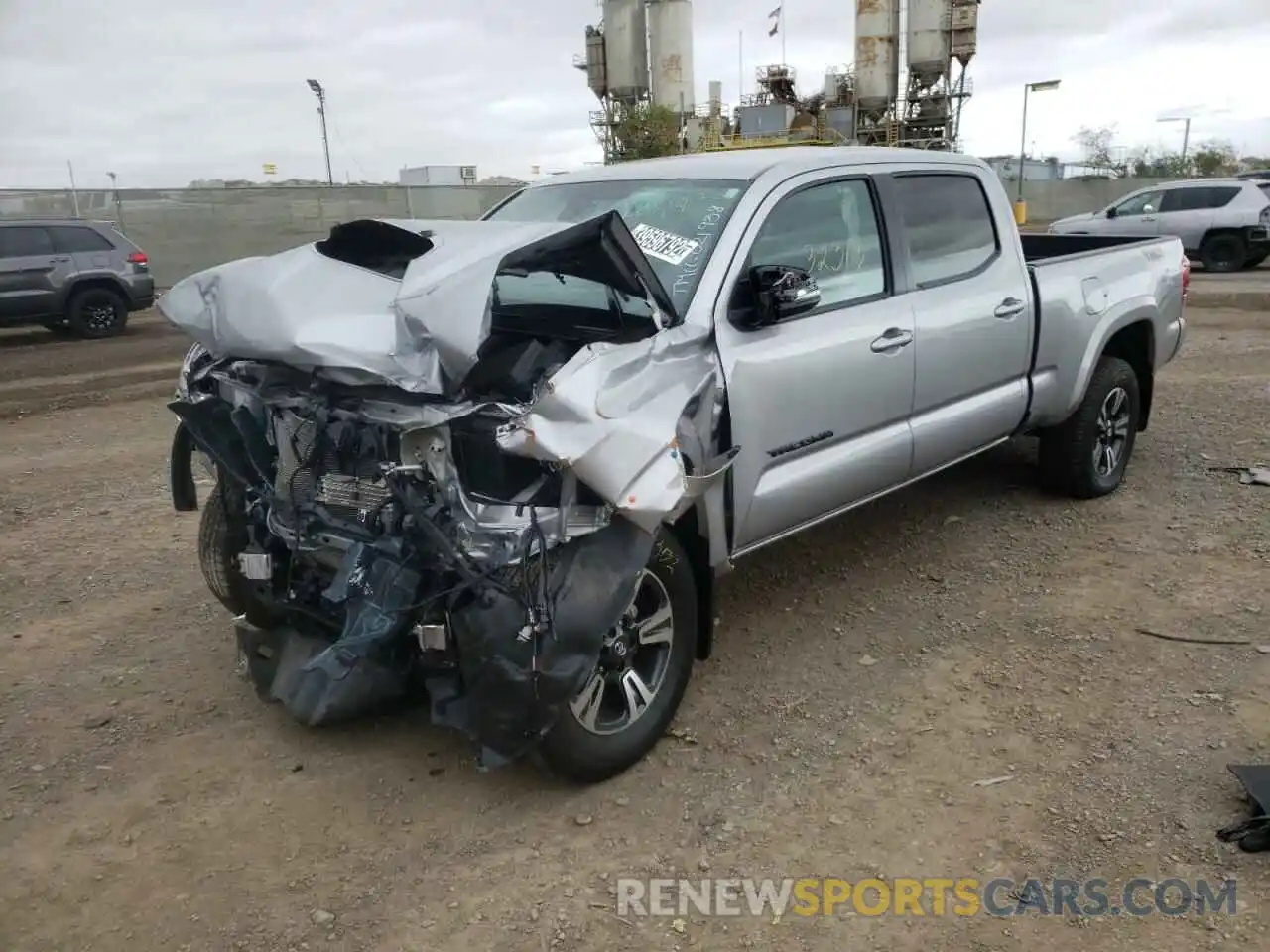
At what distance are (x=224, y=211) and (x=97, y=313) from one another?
25.1 feet

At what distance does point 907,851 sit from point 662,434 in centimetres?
139

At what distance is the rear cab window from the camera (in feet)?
14.5

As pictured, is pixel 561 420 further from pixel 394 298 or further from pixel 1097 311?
pixel 1097 311

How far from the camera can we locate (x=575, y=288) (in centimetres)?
349

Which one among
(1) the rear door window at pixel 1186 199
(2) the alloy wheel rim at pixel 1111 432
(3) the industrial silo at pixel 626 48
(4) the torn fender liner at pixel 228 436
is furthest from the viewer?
(3) the industrial silo at pixel 626 48

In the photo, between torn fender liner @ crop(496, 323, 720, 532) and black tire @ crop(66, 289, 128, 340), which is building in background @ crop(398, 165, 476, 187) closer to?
black tire @ crop(66, 289, 128, 340)

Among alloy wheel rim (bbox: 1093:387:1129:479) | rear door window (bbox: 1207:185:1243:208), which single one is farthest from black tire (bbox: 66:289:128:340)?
rear door window (bbox: 1207:185:1243:208)

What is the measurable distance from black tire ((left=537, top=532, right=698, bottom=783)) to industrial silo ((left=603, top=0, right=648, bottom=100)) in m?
58.5

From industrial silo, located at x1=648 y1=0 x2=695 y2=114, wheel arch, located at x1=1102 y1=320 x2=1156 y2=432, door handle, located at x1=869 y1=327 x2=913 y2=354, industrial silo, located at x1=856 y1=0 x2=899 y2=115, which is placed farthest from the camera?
industrial silo, located at x1=648 y1=0 x2=695 y2=114

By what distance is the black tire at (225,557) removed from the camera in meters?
3.74

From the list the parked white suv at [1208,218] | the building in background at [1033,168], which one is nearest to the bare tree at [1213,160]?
the building in background at [1033,168]

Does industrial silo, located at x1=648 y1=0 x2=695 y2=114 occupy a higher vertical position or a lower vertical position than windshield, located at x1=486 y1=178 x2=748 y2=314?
higher

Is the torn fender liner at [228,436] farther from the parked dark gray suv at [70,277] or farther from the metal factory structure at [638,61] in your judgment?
the metal factory structure at [638,61]

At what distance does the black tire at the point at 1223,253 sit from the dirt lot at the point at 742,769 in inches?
598
